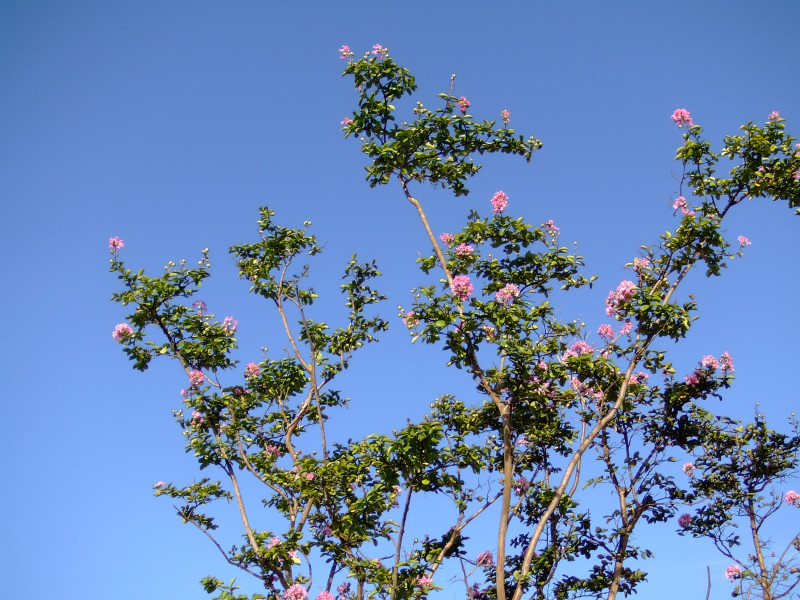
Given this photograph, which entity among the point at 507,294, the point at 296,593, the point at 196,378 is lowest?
the point at 296,593

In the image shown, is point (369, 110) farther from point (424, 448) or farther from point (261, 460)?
point (261, 460)

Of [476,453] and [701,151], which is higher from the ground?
[701,151]

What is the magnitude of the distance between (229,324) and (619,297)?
4.46 meters

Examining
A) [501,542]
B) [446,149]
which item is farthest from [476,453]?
[446,149]

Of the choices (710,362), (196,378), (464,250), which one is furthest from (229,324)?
(710,362)

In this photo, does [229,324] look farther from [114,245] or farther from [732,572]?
[732,572]

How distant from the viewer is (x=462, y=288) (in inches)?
246

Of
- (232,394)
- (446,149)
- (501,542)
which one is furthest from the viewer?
(232,394)

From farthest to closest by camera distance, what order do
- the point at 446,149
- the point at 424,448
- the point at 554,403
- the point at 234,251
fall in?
the point at 234,251
the point at 446,149
the point at 554,403
the point at 424,448

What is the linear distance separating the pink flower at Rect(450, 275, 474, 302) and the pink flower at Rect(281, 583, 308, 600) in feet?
10.4

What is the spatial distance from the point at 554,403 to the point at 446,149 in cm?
294

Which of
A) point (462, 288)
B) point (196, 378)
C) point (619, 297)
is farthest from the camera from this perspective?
point (196, 378)

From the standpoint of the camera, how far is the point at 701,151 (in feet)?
23.1

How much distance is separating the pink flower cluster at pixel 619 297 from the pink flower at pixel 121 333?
5.37m
